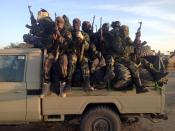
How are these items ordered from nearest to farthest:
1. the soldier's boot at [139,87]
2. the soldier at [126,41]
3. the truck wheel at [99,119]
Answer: the soldier's boot at [139,87] < the truck wheel at [99,119] < the soldier at [126,41]

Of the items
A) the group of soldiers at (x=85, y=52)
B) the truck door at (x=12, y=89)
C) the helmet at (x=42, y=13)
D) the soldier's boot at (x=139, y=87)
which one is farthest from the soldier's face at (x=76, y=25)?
the soldier's boot at (x=139, y=87)

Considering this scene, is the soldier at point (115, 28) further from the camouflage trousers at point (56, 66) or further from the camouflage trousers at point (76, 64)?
the camouflage trousers at point (56, 66)

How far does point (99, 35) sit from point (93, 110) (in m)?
1.56

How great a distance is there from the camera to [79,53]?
8.21m

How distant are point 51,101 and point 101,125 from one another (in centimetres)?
107

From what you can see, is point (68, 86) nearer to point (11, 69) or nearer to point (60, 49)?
point (60, 49)

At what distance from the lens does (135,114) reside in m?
8.02

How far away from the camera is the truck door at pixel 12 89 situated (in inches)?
305

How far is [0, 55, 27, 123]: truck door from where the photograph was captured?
7738mm

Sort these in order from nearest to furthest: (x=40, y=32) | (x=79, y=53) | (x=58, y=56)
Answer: (x=58, y=56), (x=79, y=53), (x=40, y=32)

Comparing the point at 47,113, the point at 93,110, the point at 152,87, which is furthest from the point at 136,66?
the point at 47,113

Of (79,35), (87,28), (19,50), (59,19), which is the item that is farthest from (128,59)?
(19,50)

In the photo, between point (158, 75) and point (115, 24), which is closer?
point (158, 75)

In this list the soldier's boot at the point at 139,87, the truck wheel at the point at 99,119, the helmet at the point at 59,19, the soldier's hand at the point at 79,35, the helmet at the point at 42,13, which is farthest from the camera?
the helmet at the point at 42,13
